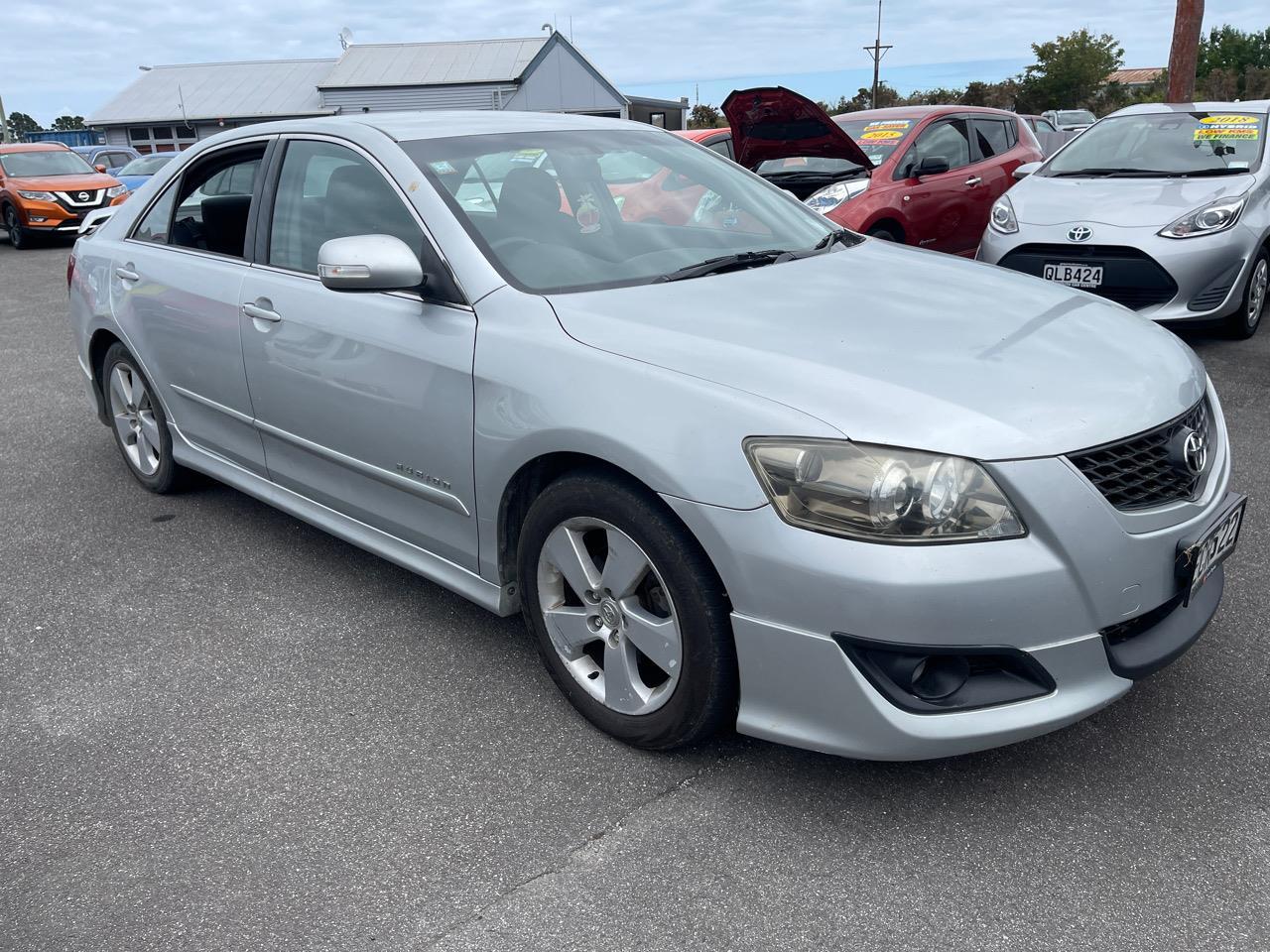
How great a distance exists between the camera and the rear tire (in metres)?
6.55

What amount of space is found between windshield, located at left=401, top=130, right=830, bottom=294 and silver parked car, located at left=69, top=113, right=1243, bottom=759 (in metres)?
0.01

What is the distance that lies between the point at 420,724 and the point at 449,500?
61 cm

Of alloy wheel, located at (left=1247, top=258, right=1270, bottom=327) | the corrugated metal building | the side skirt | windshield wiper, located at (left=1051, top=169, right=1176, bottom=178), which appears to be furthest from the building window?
the side skirt

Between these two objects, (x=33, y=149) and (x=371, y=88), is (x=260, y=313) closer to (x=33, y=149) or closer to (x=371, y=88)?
(x=33, y=149)

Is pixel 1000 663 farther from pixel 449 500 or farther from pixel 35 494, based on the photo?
pixel 35 494

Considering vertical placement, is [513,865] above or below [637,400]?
below

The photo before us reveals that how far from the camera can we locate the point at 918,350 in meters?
2.50

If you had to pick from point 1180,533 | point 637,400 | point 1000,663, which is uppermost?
point 637,400

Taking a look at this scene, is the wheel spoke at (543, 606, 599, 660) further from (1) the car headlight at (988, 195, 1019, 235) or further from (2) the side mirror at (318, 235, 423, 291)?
(1) the car headlight at (988, 195, 1019, 235)

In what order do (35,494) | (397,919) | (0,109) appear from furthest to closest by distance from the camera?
(0,109) → (35,494) → (397,919)

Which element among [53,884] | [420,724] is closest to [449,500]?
[420,724]

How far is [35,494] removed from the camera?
4824 mm

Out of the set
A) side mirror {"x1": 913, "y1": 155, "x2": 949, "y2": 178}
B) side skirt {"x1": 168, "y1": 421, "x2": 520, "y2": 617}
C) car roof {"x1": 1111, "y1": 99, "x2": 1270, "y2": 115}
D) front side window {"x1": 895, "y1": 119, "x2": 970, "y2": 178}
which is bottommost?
side skirt {"x1": 168, "y1": 421, "x2": 520, "y2": 617}

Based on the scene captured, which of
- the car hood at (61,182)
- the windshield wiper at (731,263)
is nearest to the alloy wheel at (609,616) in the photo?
the windshield wiper at (731,263)
